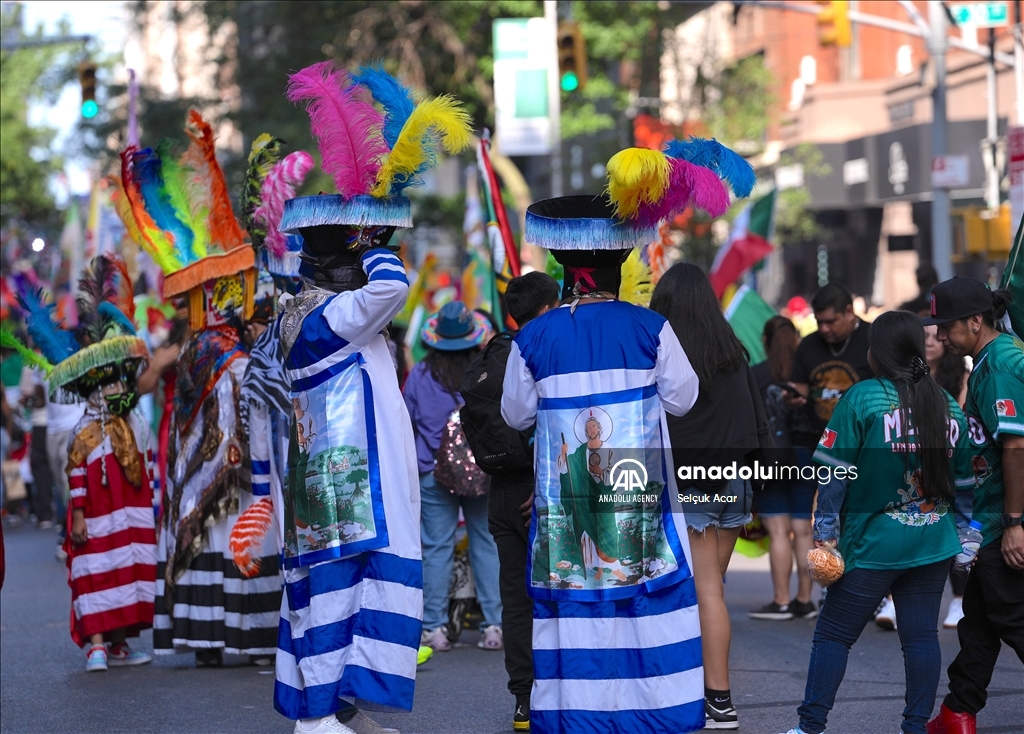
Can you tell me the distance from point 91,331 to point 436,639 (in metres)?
2.64

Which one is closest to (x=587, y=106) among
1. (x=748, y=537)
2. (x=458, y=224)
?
(x=458, y=224)

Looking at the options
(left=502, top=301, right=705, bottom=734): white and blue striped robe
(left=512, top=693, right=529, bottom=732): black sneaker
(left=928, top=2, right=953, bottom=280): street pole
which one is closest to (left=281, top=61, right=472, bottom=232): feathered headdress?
(left=502, top=301, right=705, bottom=734): white and blue striped robe

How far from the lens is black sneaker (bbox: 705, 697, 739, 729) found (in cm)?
647

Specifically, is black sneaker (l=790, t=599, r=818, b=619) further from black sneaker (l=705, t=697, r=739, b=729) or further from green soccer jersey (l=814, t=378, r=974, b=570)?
green soccer jersey (l=814, t=378, r=974, b=570)

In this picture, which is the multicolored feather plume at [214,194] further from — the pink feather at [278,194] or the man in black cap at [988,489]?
the man in black cap at [988,489]

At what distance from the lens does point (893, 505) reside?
18.6ft

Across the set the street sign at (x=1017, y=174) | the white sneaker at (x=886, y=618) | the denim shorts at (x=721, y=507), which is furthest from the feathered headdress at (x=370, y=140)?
the street sign at (x=1017, y=174)

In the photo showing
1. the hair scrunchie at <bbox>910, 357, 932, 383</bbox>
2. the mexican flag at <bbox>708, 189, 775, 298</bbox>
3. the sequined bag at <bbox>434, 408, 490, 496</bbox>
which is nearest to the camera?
the hair scrunchie at <bbox>910, 357, 932, 383</bbox>

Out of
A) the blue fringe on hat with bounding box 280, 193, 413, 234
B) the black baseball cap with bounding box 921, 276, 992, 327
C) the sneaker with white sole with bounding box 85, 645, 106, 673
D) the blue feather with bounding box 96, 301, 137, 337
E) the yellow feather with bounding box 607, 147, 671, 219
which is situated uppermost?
the yellow feather with bounding box 607, 147, 671, 219

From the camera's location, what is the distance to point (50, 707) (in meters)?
7.46

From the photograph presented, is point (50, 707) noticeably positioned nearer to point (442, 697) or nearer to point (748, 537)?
point (442, 697)

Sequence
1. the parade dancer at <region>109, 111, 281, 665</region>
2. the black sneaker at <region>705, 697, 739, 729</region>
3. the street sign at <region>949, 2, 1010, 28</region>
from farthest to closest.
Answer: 1. the street sign at <region>949, 2, 1010, 28</region>
2. the parade dancer at <region>109, 111, 281, 665</region>
3. the black sneaker at <region>705, 697, 739, 729</region>

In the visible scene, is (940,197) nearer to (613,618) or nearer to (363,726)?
(363,726)

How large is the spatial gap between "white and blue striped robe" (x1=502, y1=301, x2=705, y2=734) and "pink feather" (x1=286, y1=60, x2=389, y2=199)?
3.64ft
